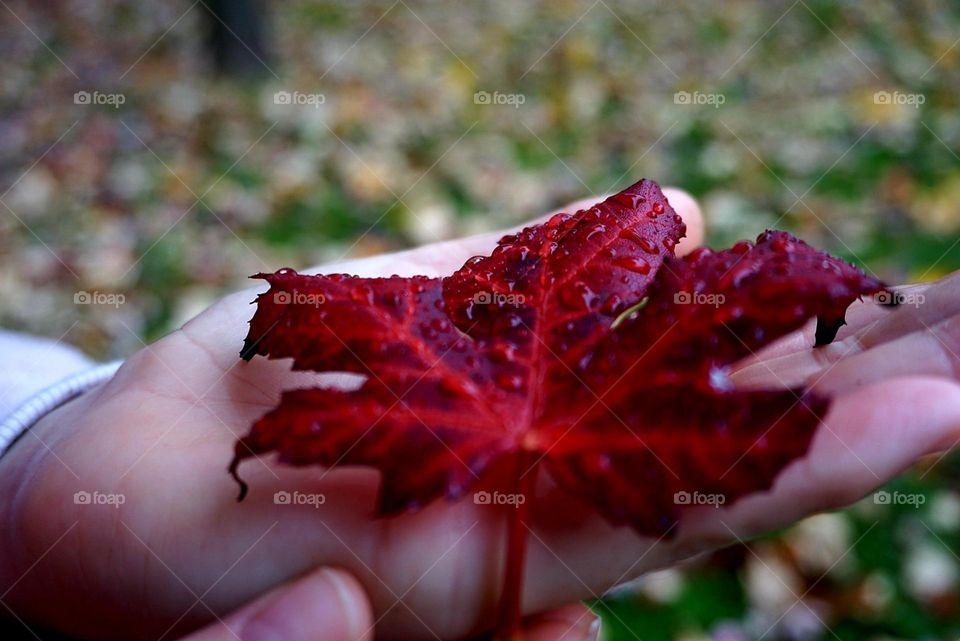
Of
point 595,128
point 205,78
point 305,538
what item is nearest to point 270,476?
point 305,538

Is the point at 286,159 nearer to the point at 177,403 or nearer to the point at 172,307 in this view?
the point at 172,307

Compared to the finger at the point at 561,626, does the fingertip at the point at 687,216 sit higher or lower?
higher

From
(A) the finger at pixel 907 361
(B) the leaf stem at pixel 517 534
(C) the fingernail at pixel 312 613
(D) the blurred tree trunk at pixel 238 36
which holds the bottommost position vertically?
(C) the fingernail at pixel 312 613

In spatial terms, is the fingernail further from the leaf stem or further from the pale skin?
the leaf stem

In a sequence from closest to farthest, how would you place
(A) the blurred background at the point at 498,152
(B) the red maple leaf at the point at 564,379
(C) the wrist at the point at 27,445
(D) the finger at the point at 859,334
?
1. (B) the red maple leaf at the point at 564,379
2. (D) the finger at the point at 859,334
3. (C) the wrist at the point at 27,445
4. (A) the blurred background at the point at 498,152

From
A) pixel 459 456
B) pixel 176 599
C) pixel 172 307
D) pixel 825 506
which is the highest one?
pixel 459 456

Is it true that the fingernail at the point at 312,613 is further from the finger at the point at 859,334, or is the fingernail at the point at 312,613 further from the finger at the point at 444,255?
the finger at the point at 444,255

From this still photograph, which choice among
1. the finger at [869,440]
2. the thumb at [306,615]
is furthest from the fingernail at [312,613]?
the finger at [869,440]
